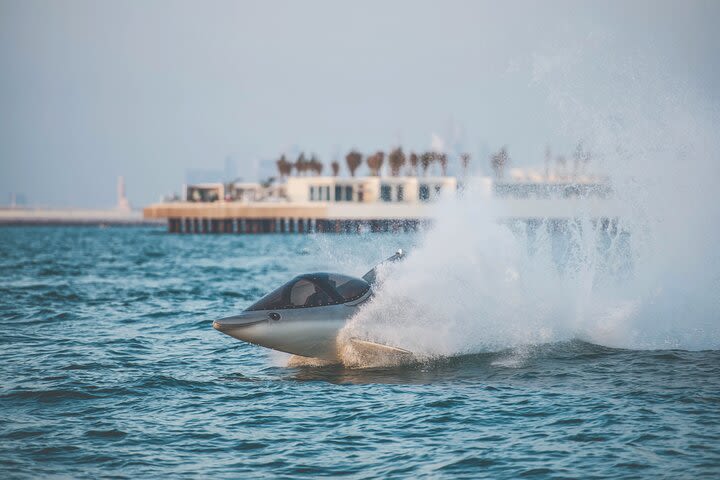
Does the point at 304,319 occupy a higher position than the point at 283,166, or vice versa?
the point at 283,166

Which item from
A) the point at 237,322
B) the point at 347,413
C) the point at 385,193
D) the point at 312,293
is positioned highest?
the point at 385,193

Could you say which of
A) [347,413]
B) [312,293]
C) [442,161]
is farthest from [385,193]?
[347,413]

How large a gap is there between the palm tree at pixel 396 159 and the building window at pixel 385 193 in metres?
30.6

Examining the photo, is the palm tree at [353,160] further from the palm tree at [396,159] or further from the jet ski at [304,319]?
the jet ski at [304,319]

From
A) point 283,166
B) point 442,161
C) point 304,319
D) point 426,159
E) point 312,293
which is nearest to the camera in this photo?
point 304,319

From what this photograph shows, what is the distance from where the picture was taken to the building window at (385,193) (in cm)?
14049

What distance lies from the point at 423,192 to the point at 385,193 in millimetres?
6196

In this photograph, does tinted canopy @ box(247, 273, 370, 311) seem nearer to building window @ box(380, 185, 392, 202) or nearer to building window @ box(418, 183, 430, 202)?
building window @ box(418, 183, 430, 202)

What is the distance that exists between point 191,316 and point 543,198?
357ft

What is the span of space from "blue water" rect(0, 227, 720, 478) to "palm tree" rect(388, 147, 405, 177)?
145m

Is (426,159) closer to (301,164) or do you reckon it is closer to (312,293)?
(301,164)

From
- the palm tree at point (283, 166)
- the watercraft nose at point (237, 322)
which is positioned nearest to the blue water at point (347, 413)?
the watercraft nose at point (237, 322)

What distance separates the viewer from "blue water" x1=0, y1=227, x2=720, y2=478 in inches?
530

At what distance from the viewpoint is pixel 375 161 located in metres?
174
